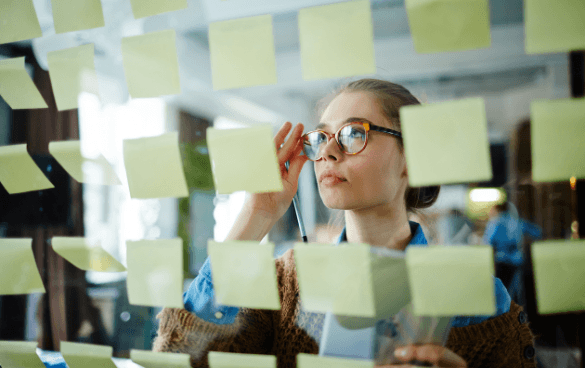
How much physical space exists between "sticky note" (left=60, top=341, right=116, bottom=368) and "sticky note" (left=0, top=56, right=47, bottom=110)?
1.19 ft

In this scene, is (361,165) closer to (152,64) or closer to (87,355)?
(152,64)

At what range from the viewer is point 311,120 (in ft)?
1.64

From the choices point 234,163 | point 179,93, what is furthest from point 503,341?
point 179,93

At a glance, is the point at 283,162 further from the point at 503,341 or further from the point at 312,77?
the point at 503,341

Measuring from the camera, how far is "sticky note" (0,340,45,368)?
56cm

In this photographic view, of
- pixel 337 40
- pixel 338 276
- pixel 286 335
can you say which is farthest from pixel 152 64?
pixel 286 335

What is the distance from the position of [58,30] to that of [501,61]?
1.90ft

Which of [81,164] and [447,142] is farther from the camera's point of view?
[81,164]

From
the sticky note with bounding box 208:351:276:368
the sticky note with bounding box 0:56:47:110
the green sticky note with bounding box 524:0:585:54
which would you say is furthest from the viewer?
the sticky note with bounding box 0:56:47:110

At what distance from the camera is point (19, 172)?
0.55m

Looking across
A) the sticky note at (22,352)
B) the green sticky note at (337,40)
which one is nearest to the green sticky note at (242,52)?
the green sticky note at (337,40)

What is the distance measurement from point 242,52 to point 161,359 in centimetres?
41

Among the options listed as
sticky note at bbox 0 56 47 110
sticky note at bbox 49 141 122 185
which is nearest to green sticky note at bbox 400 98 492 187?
sticky note at bbox 49 141 122 185

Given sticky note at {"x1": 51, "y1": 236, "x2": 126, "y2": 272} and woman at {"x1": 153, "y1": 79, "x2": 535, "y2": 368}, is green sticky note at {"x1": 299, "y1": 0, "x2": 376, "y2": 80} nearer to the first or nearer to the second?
woman at {"x1": 153, "y1": 79, "x2": 535, "y2": 368}
